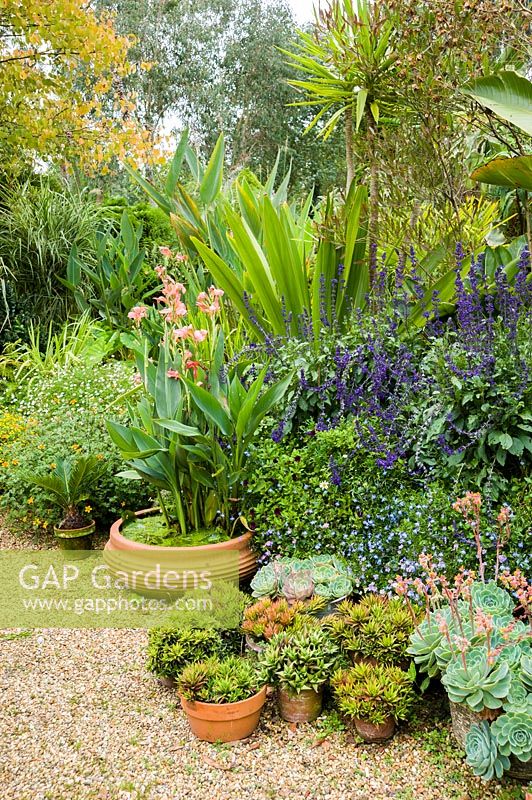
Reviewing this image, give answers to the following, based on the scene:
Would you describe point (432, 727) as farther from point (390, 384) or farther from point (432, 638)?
point (390, 384)

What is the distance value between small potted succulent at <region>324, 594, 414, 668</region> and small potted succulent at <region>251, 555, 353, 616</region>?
0.58 ft

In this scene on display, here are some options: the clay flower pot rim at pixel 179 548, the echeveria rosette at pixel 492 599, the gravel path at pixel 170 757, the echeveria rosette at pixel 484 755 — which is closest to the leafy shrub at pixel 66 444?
the clay flower pot rim at pixel 179 548

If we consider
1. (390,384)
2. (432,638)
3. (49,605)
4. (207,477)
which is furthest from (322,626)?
(49,605)

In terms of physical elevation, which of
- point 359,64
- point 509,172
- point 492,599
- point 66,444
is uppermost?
point 359,64

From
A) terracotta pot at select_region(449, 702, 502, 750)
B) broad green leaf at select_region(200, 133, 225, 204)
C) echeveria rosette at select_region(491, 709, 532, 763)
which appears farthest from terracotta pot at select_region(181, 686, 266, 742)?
broad green leaf at select_region(200, 133, 225, 204)

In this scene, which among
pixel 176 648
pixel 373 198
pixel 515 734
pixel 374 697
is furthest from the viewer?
pixel 373 198

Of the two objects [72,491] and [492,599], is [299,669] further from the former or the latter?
[72,491]

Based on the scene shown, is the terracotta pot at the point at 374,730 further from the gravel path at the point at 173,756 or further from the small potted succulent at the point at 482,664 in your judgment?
the small potted succulent at the point at 482,664

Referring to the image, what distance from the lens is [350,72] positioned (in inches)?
148

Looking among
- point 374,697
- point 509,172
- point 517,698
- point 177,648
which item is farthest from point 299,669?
point 509,172

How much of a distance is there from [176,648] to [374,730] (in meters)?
0.71

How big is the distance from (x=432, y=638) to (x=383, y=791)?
1.46 ft

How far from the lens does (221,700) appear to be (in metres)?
2.22

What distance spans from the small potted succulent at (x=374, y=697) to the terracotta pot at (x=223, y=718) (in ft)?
0.90
